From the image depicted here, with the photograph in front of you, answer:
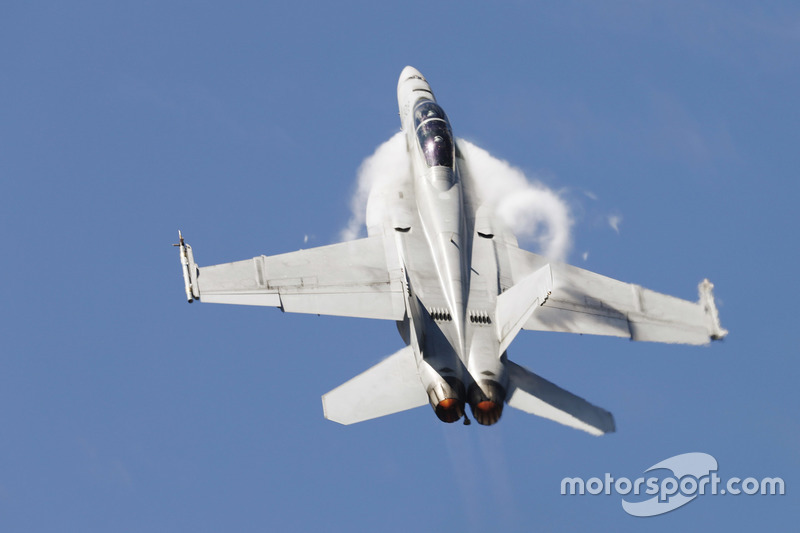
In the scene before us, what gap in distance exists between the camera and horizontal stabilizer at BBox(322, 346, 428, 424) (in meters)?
27.2

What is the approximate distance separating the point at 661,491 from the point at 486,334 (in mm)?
5369

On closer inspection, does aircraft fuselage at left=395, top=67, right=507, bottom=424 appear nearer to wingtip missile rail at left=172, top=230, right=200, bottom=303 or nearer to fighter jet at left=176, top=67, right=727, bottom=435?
fighter jet at left=176, top=67, right=727, bottom=435

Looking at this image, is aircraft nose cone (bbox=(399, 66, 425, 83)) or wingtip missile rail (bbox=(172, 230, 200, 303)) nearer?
wingtip missile rail (bbox=(172, 230, 200, 303))

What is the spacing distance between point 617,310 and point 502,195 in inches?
181

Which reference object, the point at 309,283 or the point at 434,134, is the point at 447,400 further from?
the point at 434,134

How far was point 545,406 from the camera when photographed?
2773 cm

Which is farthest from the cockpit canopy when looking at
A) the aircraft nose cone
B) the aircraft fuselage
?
the aircraft nose cone

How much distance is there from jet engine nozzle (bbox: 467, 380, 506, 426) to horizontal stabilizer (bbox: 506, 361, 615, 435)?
0.30m

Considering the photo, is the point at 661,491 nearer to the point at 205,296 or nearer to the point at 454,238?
the point at 454,238

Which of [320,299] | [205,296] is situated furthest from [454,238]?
[205,296]

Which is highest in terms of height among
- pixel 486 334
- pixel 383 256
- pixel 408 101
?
pixel 408 101

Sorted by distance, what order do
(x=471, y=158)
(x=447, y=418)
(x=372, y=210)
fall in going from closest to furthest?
1. (x=447, y=418)
2. (x=372, y=210)
3. (x=471, y=158)

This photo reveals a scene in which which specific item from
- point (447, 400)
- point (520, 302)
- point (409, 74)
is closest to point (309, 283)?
point (447, 400)

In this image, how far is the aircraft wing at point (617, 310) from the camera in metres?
30.6
